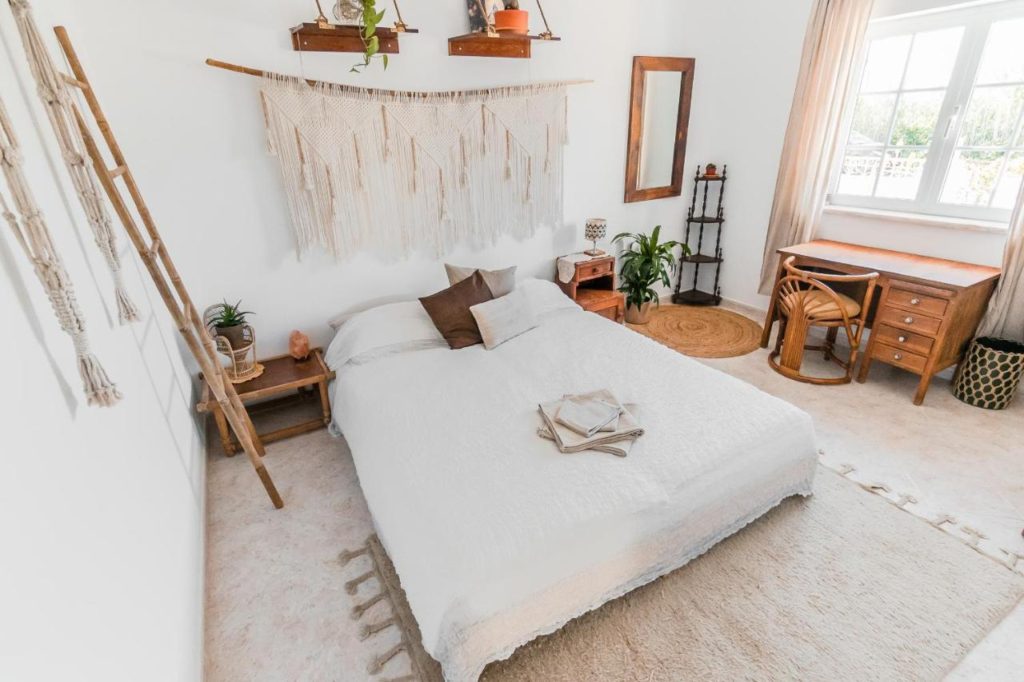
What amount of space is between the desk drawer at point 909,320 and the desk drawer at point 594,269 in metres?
1.75

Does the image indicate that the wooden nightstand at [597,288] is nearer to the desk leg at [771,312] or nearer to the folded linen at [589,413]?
the desk leg at [771,312]

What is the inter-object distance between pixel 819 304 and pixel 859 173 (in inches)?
44.7

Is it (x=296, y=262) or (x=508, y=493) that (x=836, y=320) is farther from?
(x=296, y=262)

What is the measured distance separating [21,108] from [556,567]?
2.02 meters

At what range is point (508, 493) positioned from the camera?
1633mm

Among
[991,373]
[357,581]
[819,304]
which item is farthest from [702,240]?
[357,581]

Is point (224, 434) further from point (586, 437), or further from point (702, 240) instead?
point (702, 240)

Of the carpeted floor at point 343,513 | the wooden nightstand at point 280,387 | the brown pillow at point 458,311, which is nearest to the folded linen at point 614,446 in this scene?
the carpeted floor at point 343,513

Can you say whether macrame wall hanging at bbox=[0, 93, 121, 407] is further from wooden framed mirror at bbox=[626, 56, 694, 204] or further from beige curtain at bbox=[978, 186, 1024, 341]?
beige curtain at bbox=[978, 186, 1024, 341]

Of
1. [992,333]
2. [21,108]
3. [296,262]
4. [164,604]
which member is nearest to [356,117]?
[296,262]

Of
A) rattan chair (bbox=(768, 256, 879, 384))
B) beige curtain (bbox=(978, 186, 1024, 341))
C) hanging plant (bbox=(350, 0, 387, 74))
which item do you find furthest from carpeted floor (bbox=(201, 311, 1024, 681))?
hanging plant (bbox=(350, 0, 387, 74))

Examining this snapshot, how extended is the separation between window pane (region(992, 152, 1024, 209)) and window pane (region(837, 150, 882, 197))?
2.20ft

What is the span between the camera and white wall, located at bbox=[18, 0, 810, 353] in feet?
7.56

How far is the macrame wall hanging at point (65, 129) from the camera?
52.5 inches
